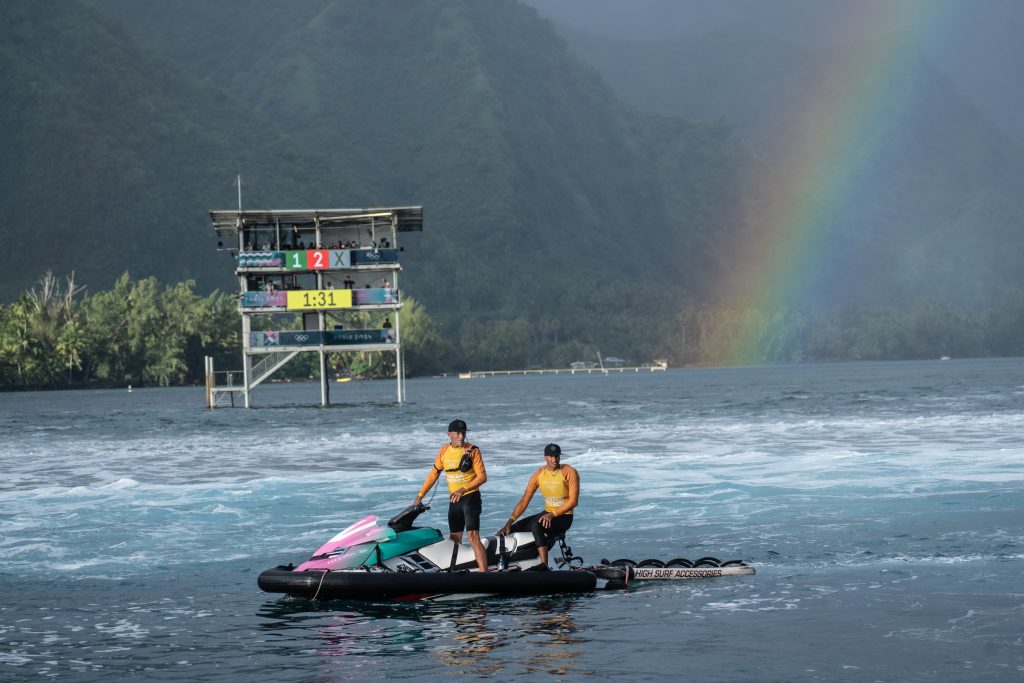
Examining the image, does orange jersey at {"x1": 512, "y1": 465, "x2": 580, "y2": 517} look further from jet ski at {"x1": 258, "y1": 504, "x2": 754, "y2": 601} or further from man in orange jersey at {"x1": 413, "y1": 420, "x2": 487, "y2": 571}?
man in orange jersey at {"x1": 413, "y1": 420, "x2": 487, "y2": 571}

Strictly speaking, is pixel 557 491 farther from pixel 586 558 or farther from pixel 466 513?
pixel 586 558

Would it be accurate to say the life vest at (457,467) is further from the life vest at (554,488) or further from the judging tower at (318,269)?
the judging tower at (318,269)

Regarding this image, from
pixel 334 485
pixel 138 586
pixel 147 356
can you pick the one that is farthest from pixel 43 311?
pixel 138 586

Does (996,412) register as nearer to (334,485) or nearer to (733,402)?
(733,402)

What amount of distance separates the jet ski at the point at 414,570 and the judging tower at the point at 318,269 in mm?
66773

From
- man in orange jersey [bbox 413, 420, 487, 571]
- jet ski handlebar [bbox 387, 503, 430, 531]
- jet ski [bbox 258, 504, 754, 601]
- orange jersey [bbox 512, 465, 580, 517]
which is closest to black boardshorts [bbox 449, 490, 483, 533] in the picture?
man in orange jersey [bbox 413, 420, 487, 571]

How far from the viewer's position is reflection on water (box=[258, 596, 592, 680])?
14867 mm

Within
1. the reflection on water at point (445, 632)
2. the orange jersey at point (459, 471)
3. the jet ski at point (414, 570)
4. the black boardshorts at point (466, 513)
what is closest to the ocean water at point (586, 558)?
the reflection on water at point (445, 632)

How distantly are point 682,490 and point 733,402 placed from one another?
198ft

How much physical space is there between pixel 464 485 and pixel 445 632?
2430 mm

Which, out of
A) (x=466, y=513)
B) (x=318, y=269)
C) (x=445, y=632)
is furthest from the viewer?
(x=318, y=269)

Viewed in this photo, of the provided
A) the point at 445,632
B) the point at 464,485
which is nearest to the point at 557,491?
the point at 464,485

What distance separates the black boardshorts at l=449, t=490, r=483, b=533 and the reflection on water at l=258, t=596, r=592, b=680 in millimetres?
1054

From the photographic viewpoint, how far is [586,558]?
2202cm
